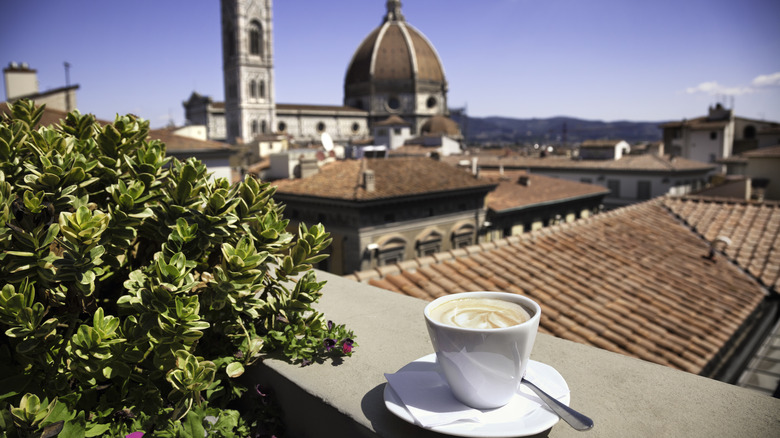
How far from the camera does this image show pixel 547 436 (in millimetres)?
1316

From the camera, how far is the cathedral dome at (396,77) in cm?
8281

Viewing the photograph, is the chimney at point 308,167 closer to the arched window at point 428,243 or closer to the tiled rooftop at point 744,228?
the arched window at point 428,243

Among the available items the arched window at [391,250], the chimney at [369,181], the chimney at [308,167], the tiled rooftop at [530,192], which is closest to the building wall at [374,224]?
the arched window at [391,250]

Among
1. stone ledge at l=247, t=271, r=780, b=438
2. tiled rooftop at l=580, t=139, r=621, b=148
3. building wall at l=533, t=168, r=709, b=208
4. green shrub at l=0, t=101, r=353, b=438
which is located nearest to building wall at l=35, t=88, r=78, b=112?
green shrub at l=0, t=101, r=353, b=438

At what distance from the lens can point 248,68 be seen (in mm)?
72500

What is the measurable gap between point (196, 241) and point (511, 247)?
21.0 feet

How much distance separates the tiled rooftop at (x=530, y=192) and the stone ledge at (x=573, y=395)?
21.4 meters

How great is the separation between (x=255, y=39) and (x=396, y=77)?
73.7ft

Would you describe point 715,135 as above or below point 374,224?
above

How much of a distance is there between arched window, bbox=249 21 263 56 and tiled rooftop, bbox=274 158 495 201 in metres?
58.7

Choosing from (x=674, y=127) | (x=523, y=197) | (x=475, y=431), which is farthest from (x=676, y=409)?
(x=674, y=127)

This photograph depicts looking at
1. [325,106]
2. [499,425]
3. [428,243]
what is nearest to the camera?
[499,425]

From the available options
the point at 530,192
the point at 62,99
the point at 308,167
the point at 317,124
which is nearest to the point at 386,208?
the point at 308,167

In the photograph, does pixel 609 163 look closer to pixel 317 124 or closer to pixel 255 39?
pixel 317 124
